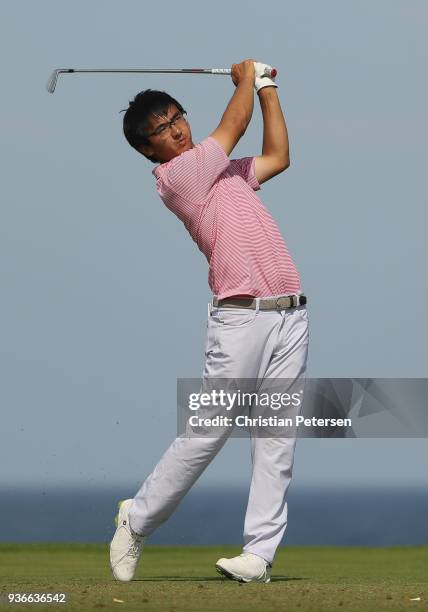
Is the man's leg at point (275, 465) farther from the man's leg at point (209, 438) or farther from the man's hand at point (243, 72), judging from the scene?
the man's hand at point (243, 72)

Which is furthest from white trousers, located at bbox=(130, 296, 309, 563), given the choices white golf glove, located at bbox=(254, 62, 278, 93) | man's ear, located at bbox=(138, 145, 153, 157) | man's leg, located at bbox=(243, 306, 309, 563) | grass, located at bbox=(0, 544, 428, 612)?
white golf glove, located at bbox=(254, 62, 278, 93)

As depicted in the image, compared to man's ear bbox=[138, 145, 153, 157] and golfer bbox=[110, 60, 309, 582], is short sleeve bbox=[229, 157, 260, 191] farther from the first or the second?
man's ear bbox=[138, 145, 153, 157]

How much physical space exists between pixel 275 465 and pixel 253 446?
0.50ft

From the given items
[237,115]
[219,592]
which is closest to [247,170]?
[237,115]

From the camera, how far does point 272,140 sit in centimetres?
729

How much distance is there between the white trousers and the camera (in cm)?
688

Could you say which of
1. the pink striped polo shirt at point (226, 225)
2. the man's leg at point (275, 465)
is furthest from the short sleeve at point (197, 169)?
the man's leg at point (275, 465)

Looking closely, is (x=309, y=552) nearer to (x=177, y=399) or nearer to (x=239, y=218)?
(x=177, y=399)

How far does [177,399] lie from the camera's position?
26.4ft

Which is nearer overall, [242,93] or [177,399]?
[242,93]

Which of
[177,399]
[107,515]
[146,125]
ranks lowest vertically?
[107,515]

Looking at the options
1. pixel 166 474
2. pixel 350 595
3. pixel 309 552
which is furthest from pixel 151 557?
pixel 350 595

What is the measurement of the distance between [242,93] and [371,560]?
5.84m

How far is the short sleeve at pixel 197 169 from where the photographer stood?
6.92 metres
